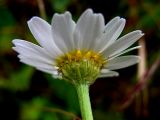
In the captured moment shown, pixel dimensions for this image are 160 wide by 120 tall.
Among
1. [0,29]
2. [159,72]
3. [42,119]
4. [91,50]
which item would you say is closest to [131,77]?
[159,72]

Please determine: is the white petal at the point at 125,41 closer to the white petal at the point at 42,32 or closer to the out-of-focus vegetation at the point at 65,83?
the white petal at the point at 42,32

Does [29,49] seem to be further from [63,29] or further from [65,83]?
[65,83]

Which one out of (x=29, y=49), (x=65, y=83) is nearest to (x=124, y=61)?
(x=29, y=49)

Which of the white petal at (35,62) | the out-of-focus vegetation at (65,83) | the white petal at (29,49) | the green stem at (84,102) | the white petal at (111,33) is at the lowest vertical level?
the green stem at (84,102)

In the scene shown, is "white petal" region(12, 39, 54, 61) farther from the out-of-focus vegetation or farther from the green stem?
the out-of-focus vegetation

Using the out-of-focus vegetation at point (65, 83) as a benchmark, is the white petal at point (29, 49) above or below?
below

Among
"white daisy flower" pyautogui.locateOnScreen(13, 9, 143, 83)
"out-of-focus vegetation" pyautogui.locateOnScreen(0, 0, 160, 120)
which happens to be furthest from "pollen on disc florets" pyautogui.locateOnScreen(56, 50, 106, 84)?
"out-of-focus vegetation" pyautogui.locateOnScreen(0, 0, 160, 120)

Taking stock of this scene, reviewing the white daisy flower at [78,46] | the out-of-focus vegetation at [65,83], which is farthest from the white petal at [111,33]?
the out-of-focus vegetation at [65,83]
